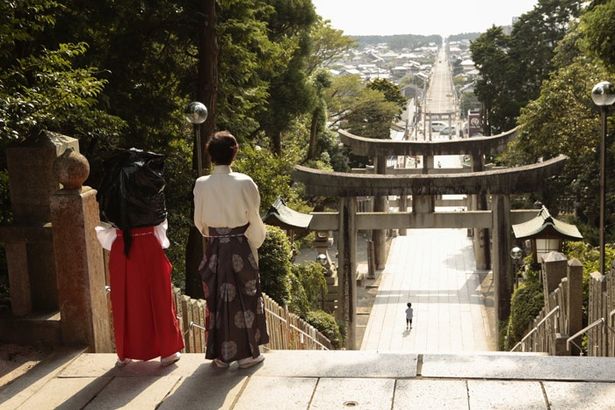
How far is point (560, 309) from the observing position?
9664 millimetres

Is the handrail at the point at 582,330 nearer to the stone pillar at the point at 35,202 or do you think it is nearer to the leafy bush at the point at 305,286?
the stone pillar at the point at 35,202

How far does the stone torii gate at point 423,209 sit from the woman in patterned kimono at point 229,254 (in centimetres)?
1412

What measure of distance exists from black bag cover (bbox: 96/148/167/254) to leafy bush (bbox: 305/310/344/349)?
42.4ft

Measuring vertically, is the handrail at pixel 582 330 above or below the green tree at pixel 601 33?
below

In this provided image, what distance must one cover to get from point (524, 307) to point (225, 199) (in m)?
11.3

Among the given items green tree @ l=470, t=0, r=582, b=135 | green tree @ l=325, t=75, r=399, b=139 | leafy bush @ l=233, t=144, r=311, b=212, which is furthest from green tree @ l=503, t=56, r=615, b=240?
green tree @ l=470, t=0, r=582, b=135

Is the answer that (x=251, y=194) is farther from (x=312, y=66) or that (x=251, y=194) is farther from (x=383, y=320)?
(x=312, y=66)

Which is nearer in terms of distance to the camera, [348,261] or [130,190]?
[130,190]

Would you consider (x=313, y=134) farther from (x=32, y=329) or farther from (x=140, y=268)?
(x=140, y=268)

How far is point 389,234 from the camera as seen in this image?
3766cm

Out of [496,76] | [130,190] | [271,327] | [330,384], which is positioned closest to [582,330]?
[271,327]

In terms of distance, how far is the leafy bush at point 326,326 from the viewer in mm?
18203

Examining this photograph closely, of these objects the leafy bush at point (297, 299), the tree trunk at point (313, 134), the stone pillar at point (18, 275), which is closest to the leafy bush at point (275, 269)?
the leafy bush at point (297, 299)

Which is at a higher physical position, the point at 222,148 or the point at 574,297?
the point at 222,148
